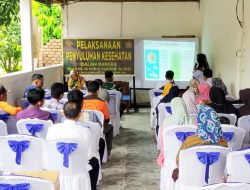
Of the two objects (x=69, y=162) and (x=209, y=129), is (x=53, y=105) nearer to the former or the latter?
(x=69, y=162)

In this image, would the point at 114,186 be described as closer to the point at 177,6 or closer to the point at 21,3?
the point at 21,3

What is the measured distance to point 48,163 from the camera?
3211 millimetres

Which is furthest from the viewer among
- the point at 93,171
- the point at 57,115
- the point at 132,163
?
the point at 132,163

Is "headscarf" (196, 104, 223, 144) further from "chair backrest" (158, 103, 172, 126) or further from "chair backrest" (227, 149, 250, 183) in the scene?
"chair backrest" (158, 103, 172, 126)

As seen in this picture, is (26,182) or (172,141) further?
(172,141)

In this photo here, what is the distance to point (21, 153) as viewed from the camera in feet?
10.4

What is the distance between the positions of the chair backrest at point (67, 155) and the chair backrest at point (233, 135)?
1248mm

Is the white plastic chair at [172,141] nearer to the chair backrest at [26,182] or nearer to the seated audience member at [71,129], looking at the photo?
the seated audience member at [71,129]

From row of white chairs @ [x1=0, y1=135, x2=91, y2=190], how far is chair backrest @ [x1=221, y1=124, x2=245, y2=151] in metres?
1.25

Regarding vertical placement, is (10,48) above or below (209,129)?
above

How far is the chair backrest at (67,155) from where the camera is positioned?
121 inches

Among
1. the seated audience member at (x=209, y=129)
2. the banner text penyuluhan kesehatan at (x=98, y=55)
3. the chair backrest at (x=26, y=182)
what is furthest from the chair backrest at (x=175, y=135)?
the banner text penyuluhan kesehatan at (x=98, y=55)

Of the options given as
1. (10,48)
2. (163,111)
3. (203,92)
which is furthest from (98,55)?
(163,111)

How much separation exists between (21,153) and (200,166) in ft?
4.73
